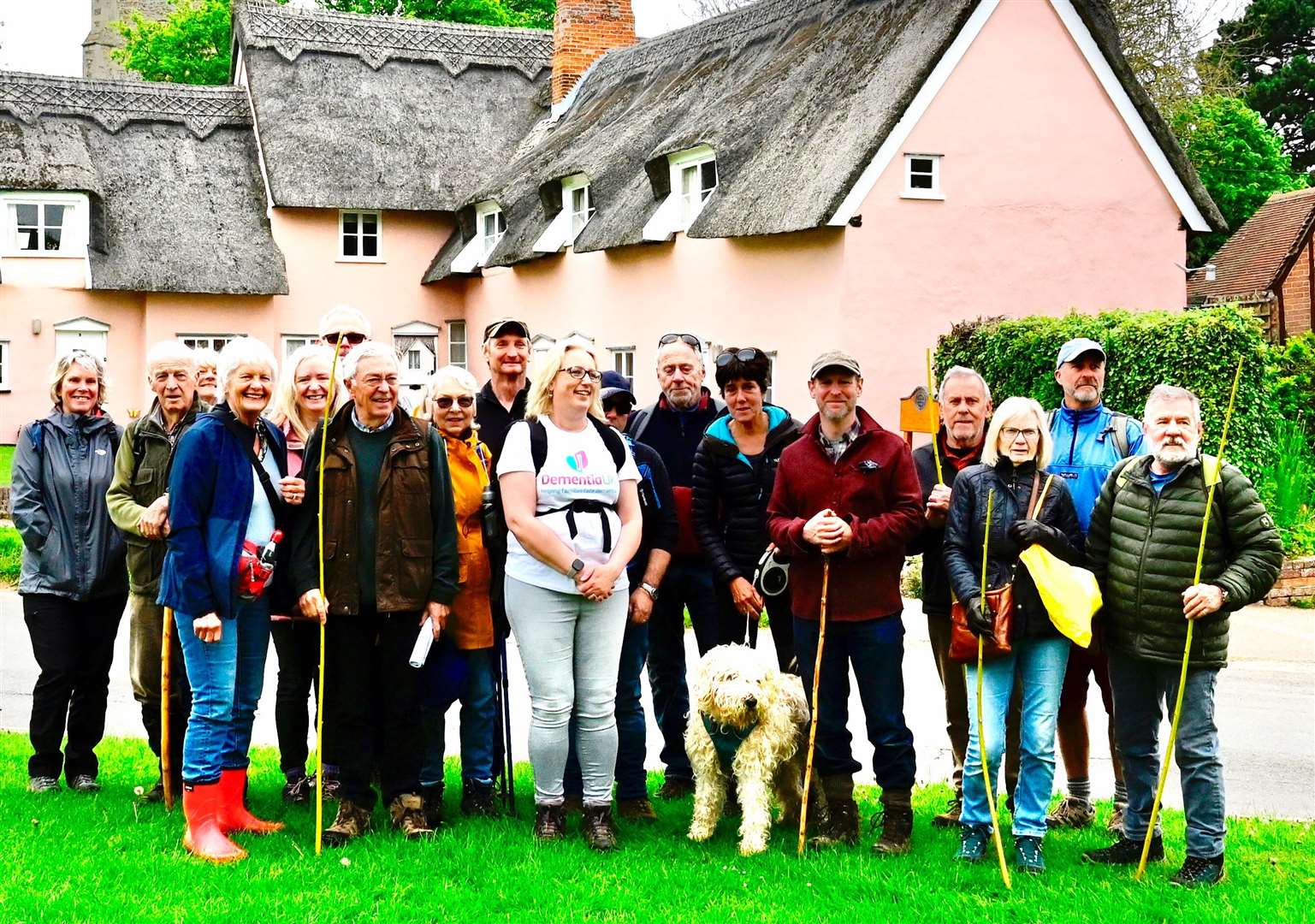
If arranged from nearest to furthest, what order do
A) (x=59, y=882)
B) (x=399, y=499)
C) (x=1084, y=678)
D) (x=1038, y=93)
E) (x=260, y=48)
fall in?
(x=59, y=882) → (x=399, y=499) → (x=1084, y=678) → (x=1038, y=93) → (x=260, y=48)

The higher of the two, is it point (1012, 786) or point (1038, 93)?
point (1038, 93)

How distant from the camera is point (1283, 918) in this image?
205 inches

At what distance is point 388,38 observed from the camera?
111ft

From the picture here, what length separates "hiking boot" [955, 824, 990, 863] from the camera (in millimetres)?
5938

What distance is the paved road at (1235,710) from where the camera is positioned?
25.5 ft

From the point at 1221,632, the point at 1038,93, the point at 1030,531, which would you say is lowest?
the point at 1221,632

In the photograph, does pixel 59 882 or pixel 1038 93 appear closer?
pixel 59 882

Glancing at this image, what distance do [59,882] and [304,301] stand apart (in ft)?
87.5

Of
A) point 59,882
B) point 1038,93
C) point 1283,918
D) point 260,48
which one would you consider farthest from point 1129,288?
point 260,48

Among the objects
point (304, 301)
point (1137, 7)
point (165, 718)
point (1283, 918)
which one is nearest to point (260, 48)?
point (304, 301)

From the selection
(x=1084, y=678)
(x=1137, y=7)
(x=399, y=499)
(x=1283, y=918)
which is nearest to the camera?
(x=1283, y=918)

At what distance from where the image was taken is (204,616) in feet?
19.2

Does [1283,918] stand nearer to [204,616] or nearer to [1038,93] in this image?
[204,616]

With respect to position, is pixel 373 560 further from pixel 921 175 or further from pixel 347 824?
pixel 921 175
